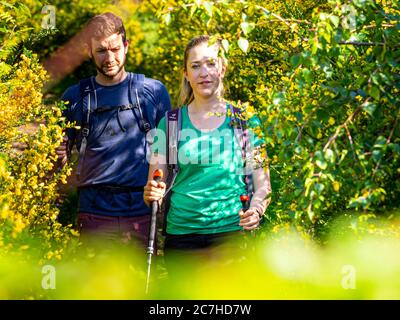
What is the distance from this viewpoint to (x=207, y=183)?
5.26 metres

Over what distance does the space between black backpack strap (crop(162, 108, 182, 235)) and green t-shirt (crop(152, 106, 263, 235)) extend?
0.10 ft

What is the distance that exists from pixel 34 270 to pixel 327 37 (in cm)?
221

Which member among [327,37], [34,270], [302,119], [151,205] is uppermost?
[327,37]

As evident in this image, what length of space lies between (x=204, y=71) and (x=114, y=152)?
97 cm

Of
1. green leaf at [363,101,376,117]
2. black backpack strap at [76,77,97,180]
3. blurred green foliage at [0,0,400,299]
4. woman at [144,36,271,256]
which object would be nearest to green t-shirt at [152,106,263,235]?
woman at [144,36,271,256]

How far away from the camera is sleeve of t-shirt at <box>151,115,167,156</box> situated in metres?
5.50

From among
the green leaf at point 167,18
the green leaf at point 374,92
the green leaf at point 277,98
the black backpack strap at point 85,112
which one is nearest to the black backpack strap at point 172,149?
the black backpack strap at point 85,112

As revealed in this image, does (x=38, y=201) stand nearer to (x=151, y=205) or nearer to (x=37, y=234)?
(x=37, y=234)

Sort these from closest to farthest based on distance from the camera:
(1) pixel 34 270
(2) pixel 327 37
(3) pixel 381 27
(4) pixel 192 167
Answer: (2) pixel 327 37, (3) pixel 381 27, (1) pixel 34 270, (4) pixel 192 167

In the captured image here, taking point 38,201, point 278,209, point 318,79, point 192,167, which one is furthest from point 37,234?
point 318,79

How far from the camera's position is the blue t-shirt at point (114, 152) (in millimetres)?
5930

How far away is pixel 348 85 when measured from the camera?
4.74 m

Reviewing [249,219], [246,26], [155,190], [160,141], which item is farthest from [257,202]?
[246,26]

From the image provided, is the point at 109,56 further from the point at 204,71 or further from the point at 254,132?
the point at 254,132
